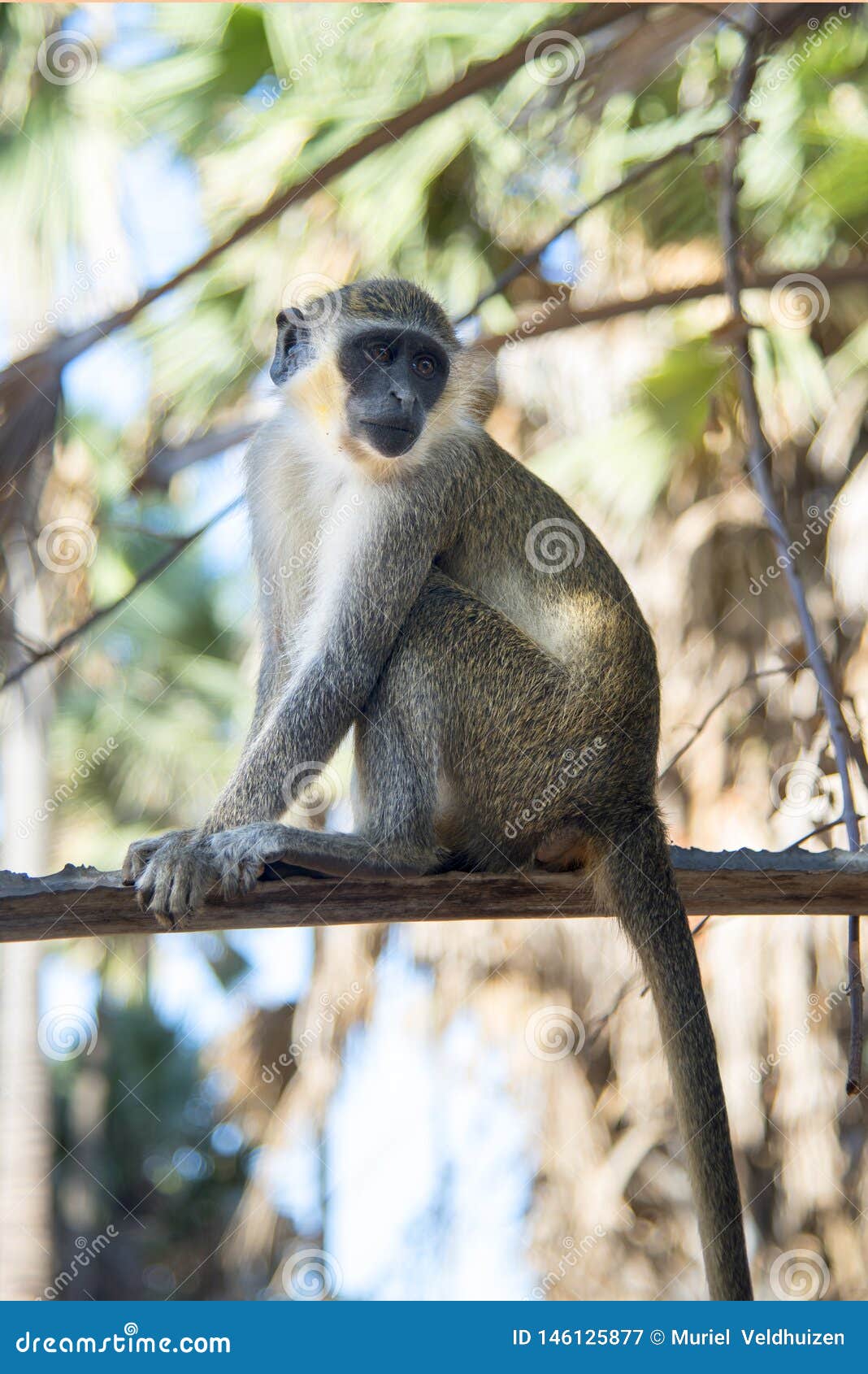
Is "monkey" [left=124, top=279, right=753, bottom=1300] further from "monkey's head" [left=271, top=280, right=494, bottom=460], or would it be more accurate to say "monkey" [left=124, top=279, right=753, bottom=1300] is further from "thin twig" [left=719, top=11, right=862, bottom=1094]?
"thin twig" [left=719, top=11, right=862, bottom=1094]

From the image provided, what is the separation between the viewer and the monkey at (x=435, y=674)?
377cm

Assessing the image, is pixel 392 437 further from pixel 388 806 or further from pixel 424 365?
pixel 388 806

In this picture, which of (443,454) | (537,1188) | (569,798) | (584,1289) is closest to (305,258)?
(443,454)

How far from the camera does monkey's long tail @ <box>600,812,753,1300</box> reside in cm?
332

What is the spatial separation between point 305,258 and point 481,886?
5.24 m

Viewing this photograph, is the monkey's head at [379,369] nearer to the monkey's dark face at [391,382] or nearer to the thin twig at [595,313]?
the monkey's dark face at [391,382]

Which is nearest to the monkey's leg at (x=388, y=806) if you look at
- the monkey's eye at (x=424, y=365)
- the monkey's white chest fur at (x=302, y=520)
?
the monkey's white chest fur at (x=302, y=520)

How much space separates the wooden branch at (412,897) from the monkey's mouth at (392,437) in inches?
54.9

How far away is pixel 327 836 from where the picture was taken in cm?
390

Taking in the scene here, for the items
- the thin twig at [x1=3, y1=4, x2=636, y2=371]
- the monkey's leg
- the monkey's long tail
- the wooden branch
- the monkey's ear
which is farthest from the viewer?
the monkey's ear

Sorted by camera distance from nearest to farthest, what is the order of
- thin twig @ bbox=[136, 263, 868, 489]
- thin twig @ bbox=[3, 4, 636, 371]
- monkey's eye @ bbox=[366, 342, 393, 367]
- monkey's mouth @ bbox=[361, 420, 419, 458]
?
monkey's mouth @ bbox=[361, 420, 419, 458] < monkey's eye @ bbox=[366, 342, 393, 367] < thin twig @ bbox=[3, 4, 636, 371] < thin twig @ bbox=[136, 263, 868, 489]

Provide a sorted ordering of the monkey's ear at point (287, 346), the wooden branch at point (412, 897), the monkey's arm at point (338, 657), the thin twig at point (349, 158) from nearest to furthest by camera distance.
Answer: the wooden branch at point (412, 897) < the monkey's arm at point (338, 657) < the thin twig at point (349, 158) < the monkey's ear at point (287, 346)

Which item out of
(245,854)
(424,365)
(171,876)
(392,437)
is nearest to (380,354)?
(424,365)

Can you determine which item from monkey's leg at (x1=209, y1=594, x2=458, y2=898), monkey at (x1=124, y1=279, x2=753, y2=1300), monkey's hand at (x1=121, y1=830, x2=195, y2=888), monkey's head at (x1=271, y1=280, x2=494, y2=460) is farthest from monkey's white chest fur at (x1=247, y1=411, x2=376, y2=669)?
monkey's hand at (x1=121, y1=830, x2=195, y2=888)
